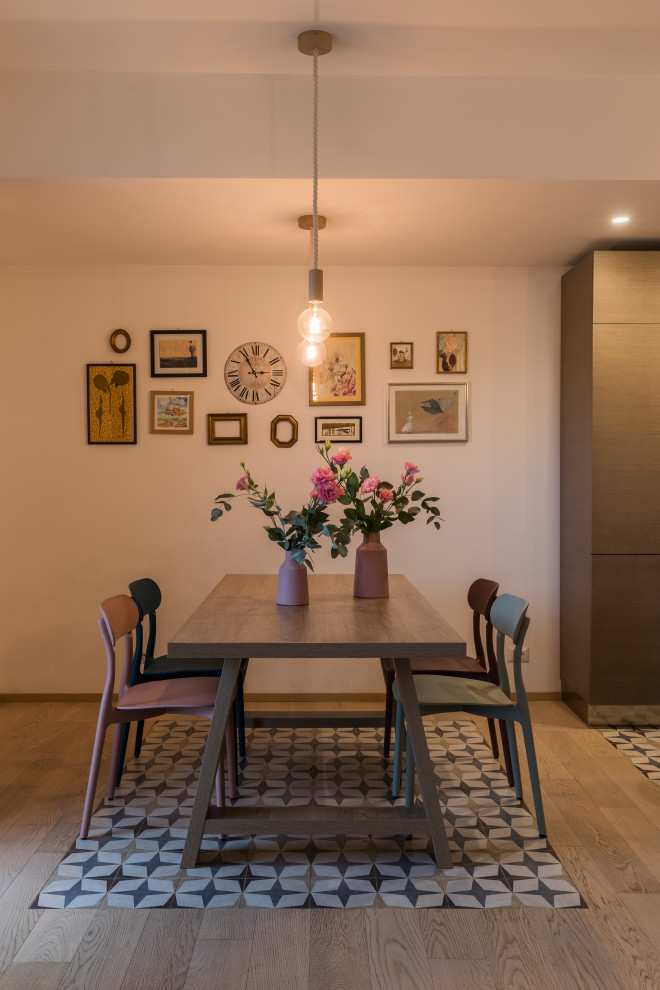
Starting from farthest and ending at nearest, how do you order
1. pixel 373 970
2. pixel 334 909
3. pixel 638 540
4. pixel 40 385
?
pixel 40 385, pixel 638 540, pixel 334 909, pixel 373 970

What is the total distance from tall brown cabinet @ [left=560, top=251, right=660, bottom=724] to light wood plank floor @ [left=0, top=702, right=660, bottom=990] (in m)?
1.23

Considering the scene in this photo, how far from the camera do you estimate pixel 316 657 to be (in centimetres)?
234

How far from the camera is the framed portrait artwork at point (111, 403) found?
13.8 ft

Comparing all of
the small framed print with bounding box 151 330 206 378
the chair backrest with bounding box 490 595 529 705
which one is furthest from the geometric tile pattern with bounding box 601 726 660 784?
the small framed print with bounding box 151 330 206 378

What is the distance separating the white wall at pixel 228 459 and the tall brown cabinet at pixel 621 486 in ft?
1.43

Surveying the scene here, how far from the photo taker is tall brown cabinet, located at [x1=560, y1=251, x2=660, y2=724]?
12.3 feet

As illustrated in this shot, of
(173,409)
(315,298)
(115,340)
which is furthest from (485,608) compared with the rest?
(115,340)

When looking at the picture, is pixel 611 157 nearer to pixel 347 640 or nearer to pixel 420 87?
pixel 420 87

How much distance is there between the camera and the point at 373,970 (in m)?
1.94

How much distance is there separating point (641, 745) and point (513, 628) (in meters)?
1.36

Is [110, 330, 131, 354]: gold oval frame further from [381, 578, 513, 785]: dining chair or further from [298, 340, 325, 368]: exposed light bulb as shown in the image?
[381, 578, 513, 785]: dining chair

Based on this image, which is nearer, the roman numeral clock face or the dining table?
the dining table

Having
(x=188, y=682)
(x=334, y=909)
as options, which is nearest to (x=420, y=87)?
(x=188, y=682)

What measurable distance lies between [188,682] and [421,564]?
1740 mm
